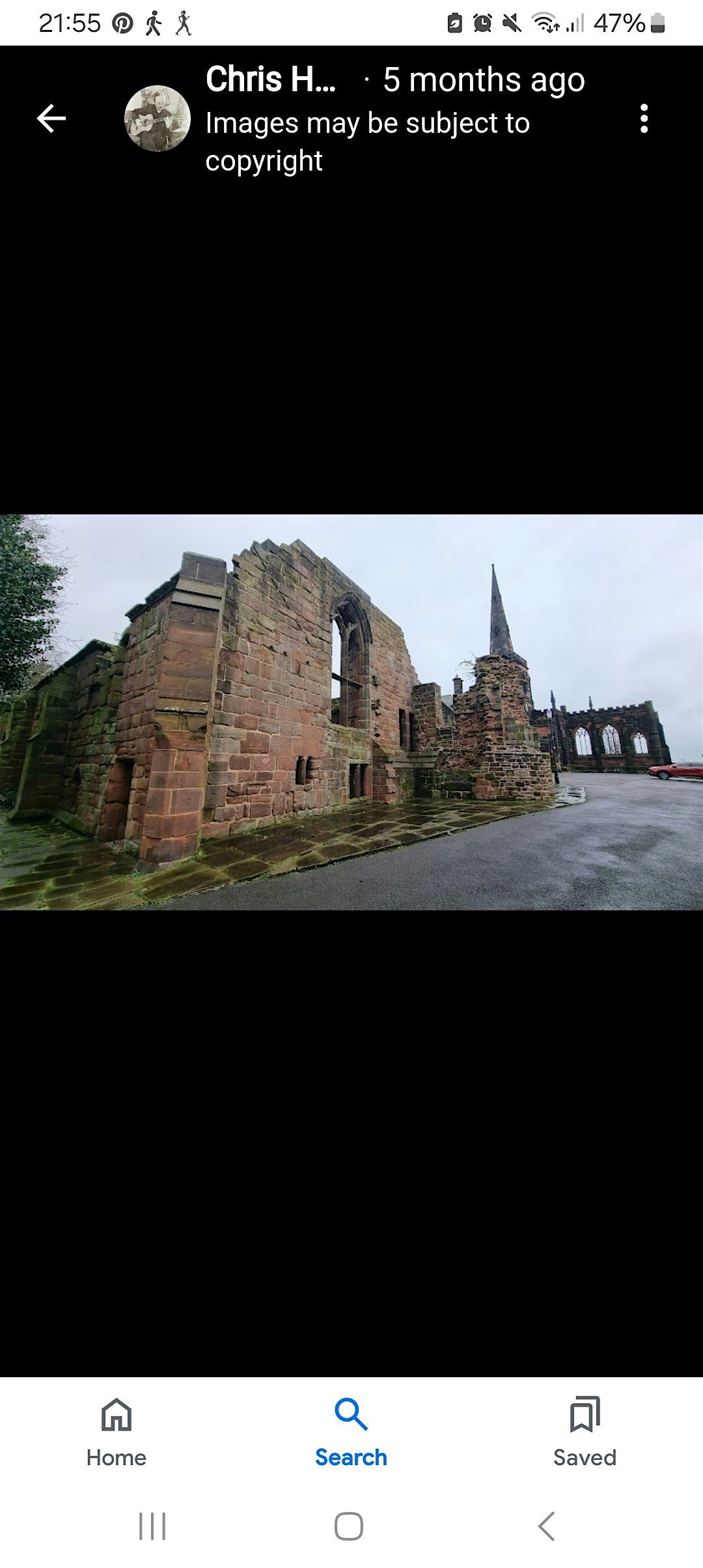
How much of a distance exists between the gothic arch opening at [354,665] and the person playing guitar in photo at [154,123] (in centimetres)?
752

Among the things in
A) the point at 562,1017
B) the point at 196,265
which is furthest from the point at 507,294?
the point at 562,1017

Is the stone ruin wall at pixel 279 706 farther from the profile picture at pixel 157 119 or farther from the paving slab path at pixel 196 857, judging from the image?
the profile picture at pixel 157 119

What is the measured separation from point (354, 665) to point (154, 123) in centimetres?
798

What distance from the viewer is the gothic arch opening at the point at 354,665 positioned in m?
8.91

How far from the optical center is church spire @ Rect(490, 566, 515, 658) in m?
22.0

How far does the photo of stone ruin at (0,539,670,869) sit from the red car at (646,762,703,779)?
8.32 metres

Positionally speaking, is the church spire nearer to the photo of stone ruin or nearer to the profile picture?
the photo of stone ruin

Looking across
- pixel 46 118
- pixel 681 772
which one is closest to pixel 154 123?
pixel 46 118

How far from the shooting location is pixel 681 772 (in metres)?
14.7

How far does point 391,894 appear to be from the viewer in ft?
8.87

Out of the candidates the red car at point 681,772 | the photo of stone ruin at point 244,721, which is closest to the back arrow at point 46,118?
the photo of stone ruin at point 244,721
